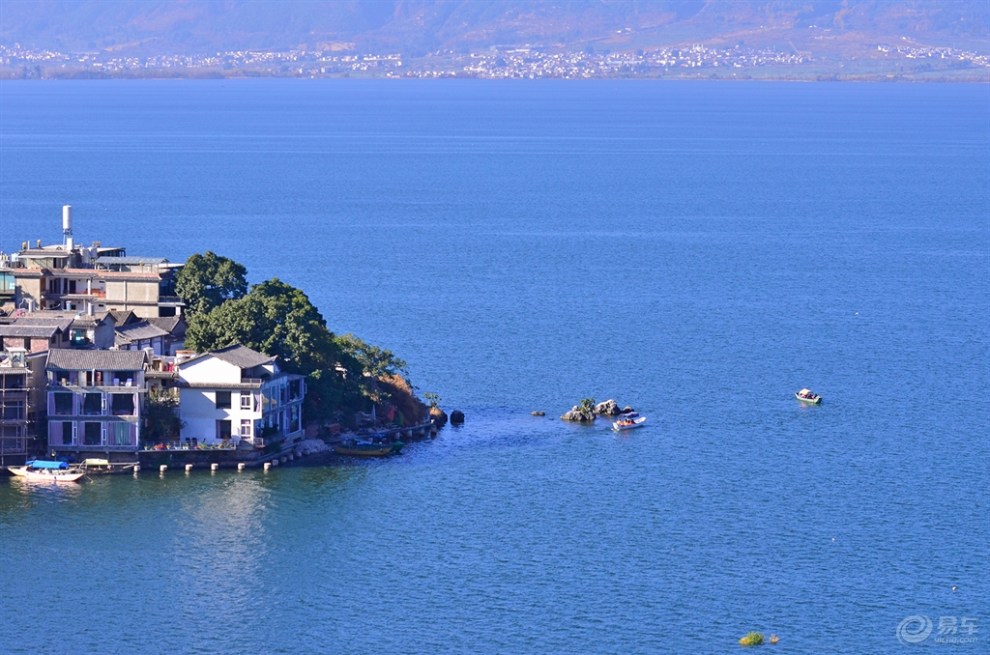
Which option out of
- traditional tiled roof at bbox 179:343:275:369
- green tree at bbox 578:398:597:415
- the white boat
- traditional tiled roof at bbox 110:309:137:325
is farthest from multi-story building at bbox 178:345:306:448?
the white boat

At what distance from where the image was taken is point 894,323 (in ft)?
315

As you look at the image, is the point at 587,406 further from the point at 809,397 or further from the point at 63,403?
the point at 63,403

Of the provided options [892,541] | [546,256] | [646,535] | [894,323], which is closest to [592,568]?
[646,535]

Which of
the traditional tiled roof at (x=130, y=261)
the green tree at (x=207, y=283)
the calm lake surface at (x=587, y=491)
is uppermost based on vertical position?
the traditional tiled roof at (x=130, y=261)

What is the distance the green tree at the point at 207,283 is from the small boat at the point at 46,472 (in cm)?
1222

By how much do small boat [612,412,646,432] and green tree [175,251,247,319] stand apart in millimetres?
15009

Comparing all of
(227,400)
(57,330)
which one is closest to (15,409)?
(57,330)

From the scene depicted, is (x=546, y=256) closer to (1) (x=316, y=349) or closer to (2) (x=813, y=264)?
(2) (x=813, y=264)

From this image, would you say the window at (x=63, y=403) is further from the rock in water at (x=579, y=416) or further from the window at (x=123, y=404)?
the rock in water at (x=579, y=416)

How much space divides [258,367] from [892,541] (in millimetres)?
20929

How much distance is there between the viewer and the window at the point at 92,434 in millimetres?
62656

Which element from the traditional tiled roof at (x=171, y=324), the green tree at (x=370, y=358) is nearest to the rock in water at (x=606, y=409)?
the green tree at (x=370, y=358)

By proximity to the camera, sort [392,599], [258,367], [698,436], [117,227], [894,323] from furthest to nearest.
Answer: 1. [117,227]
2. [894,323]
3. [698,436]
4. [258,367]
5. [392,599]

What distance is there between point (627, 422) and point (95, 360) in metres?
19.2
